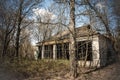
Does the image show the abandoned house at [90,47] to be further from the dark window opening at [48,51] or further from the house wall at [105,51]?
the dark window opening at [48,51]

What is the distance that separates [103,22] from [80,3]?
3.32 metres

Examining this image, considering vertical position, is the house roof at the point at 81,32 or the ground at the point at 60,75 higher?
the house roof at the point at 81,32

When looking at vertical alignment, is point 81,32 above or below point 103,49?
above

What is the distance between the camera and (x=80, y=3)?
52.6 ft

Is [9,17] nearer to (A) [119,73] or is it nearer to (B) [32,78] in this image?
(B) [32,78]

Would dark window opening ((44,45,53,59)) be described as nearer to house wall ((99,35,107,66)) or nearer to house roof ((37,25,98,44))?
house roof ((37,25,98,44))

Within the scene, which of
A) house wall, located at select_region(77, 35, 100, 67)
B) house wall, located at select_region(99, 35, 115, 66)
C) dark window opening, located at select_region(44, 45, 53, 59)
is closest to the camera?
house wall, located at select_region(77, 35, 100, 67)

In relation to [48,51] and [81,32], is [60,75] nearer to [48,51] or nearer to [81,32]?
[81,32]

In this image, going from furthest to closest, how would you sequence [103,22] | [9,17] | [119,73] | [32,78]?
[9,17] → [103,22] → [119,73] → [32,78]

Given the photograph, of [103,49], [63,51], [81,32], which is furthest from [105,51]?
[63,51]

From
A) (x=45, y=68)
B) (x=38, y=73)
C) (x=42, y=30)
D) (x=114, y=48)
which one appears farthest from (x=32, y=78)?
(x=42, y=30)

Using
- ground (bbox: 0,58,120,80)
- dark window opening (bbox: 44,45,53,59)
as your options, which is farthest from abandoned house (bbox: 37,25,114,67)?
dark window opening (bbox: 44,45,53,59)

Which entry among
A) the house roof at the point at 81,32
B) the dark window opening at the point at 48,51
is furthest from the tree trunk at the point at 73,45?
the dark window opening at the point at 48,51

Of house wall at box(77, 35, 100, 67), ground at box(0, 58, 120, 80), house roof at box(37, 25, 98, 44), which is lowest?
ground at box(0, 58, 120, 80)
